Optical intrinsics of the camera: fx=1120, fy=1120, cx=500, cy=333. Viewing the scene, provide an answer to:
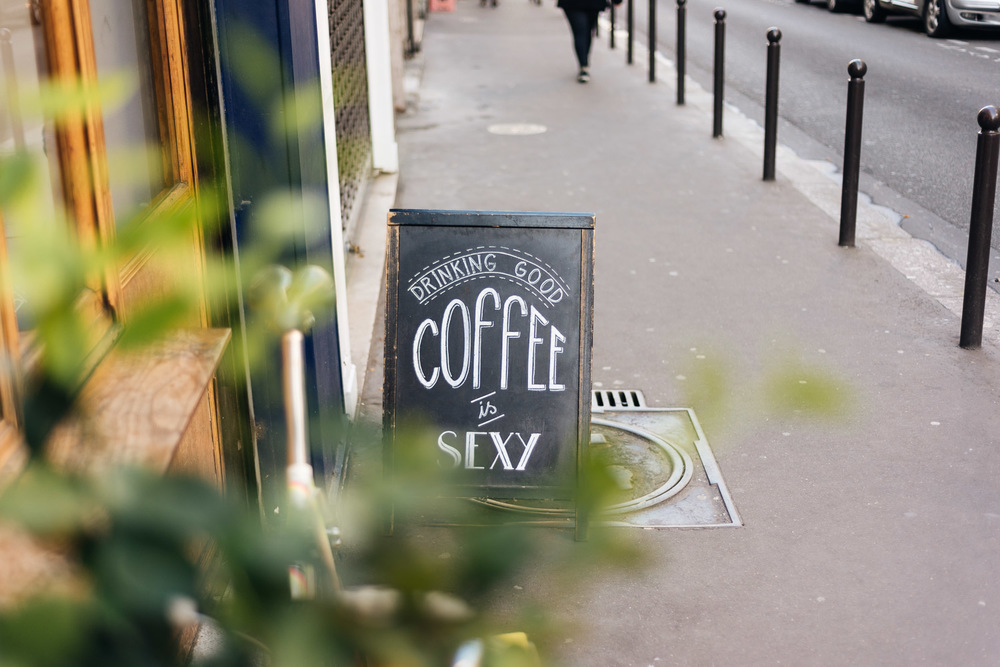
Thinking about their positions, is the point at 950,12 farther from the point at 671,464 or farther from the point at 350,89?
the point at 671,464

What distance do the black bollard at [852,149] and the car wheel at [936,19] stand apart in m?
10.4

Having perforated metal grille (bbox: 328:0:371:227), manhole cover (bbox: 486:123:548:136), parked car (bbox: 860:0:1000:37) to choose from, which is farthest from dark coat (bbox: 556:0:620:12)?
parked car (bbox: 860:0:1000:37)

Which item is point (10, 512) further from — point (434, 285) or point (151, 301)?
point (434, 285)

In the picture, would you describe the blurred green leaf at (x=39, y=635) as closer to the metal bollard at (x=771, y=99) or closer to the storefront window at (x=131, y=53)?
the storefront window at (x=131, y=53)

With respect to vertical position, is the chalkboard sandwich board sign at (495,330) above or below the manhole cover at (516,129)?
above

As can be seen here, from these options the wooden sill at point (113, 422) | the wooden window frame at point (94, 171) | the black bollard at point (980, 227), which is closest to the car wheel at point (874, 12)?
the black bollard at point (980, 227)

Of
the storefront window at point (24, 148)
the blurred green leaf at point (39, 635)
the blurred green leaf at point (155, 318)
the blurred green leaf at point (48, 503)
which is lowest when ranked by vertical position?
the blurred green leaf at point (39, 635)

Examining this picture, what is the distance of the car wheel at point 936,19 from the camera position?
1554cm

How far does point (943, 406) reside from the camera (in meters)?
4.39

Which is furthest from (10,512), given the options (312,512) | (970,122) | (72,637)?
(970,122)

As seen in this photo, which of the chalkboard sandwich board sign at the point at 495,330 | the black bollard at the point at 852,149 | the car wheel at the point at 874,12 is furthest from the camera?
the car wheel at the point at 874,12

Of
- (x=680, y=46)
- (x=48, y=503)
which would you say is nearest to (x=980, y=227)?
(x=48, y=503)

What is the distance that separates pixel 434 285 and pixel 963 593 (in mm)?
1779

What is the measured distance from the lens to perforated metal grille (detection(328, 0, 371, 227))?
19.9ft
